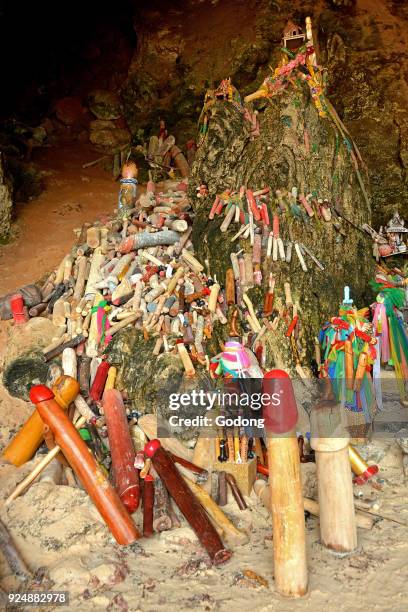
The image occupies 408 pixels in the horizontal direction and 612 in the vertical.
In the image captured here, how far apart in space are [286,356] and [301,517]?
314 centimetres

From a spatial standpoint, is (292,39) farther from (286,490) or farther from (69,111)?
(69,111)

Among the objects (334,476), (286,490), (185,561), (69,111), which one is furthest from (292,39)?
(69,111)

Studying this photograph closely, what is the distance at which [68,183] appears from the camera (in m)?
13.3

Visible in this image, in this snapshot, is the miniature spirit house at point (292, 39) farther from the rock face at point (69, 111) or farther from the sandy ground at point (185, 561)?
the rock face at point (69, 111)

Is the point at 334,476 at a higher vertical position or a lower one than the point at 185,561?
higher

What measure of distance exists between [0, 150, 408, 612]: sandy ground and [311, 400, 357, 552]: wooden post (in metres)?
0.20

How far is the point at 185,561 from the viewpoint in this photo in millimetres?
4898

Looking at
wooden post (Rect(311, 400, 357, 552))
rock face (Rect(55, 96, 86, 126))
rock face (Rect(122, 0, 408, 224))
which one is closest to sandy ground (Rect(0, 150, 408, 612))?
wooden post (Rect(311, 400, 357, 552))

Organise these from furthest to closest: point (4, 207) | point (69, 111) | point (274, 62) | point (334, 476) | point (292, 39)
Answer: point (69, 111), point (274, 62), point (4, 207), point (292, 39), point (334, 476)

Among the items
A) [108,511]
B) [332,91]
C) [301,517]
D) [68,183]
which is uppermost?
[332,91]

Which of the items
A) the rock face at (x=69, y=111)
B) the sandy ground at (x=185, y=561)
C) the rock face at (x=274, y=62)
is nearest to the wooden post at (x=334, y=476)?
the sandy ground at (x=185, y=561)

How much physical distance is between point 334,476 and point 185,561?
1498mm

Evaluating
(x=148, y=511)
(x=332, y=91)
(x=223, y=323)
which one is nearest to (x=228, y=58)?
(x=332, y=91)

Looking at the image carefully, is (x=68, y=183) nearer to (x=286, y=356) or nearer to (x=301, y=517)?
(x=286, y=356)
